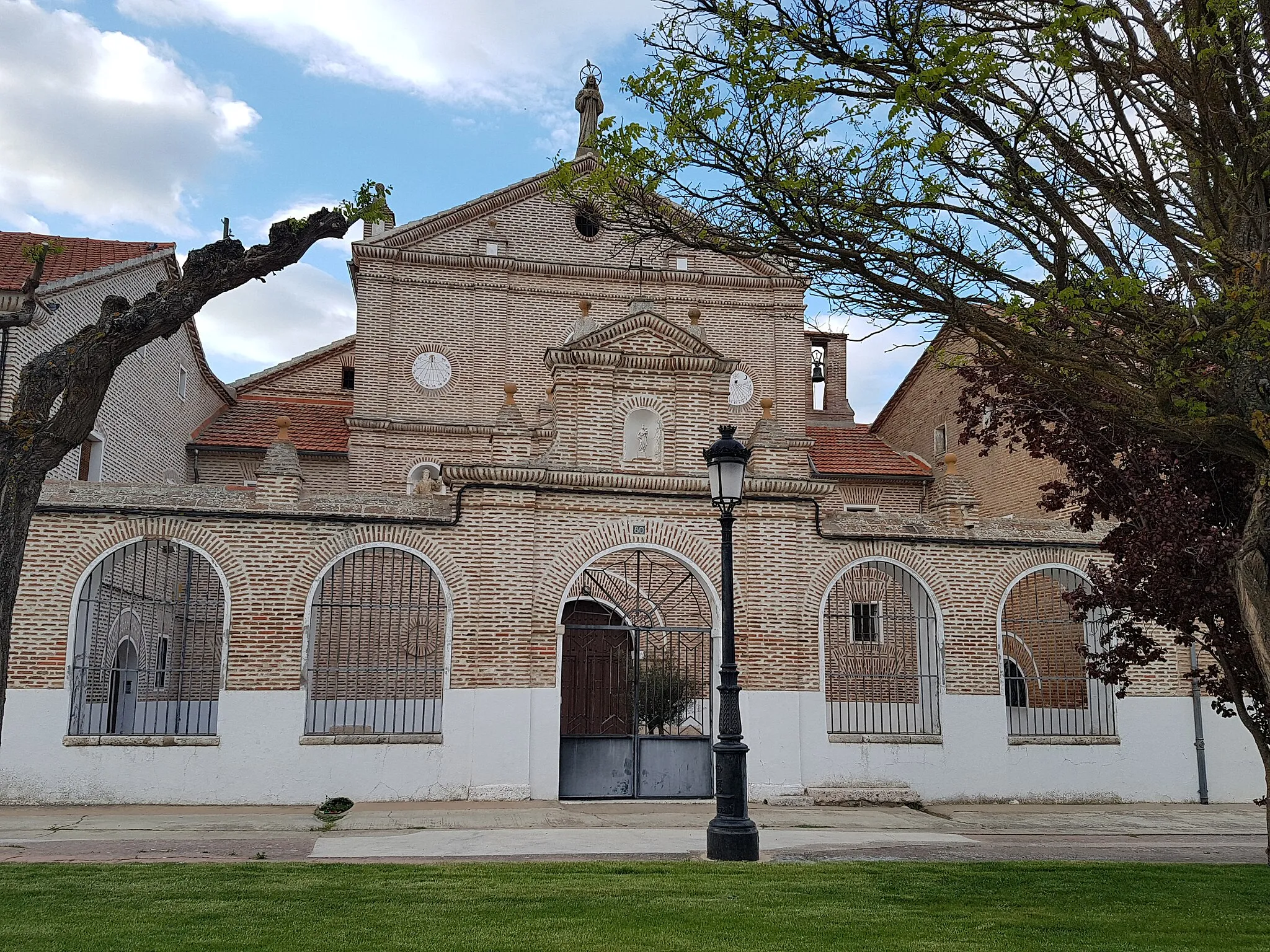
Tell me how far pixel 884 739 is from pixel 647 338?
644cm

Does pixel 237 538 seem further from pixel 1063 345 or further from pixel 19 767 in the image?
pixel 1063 345

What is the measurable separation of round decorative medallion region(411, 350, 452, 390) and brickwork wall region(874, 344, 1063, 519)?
32.7 feet

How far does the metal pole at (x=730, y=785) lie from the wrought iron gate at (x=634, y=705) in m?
2.78

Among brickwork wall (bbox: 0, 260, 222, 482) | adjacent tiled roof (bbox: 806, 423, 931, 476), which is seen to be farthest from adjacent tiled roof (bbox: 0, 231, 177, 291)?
adjacent tiled roof (bbox: 806, 423, 931, 476)

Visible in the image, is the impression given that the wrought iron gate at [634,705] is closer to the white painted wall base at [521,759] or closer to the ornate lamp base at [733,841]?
the white painted wall base at [521,759]

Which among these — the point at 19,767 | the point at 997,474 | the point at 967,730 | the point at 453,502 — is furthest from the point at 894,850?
the point at 997,474

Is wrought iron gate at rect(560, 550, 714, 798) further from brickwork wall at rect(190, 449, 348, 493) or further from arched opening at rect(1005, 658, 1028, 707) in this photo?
brickwork wall at rect(190, 449, 348, 493)

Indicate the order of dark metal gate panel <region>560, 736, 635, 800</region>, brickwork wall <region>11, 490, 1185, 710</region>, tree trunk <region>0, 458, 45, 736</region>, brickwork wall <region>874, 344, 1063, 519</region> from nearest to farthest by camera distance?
tree trunk <region>0, 458, 45, 736</region> → brickwork wall <region>11, 490, 1185, 710</region> → dark metal gate panel <region>560, 736, 635, 800</region> → brickwork wall <region>874, 344, 1063, 519</region>

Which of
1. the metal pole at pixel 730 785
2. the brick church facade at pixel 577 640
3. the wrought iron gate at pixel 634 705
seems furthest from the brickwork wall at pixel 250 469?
the metal pole at pixel 730 785

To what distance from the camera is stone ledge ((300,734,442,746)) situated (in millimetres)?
14070

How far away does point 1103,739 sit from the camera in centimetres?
1609

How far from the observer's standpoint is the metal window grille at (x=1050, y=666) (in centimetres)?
1648

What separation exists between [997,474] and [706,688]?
1107 cm

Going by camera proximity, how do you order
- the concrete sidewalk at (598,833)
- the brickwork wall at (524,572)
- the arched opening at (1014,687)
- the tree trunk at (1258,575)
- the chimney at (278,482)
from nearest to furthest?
the tree trunk at (1258,575) < the concrete sidewalk at (598,833) < the brickwork wall at (524,572) < the chimney at (278,482) < the arched opening at (1014,687)
